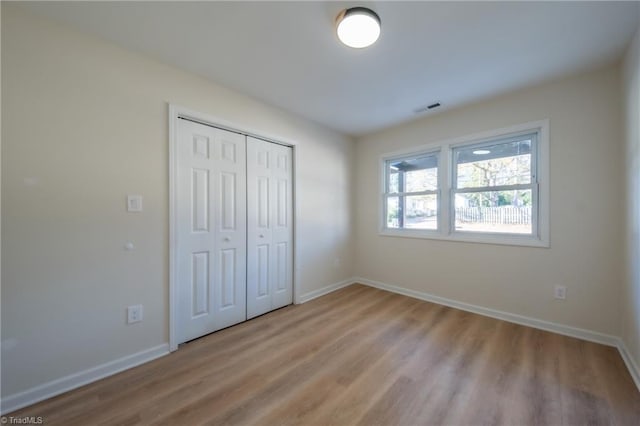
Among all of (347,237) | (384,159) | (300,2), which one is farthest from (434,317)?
(300,2)

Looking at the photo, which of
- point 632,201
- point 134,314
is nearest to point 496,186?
point 632,201

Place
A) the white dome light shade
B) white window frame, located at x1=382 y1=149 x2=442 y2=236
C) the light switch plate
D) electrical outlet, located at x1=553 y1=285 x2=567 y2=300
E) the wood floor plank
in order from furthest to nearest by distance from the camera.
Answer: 1. white window frame, located at x1=382 y1=149 x2=442 y2=236
2. electrical outlet, located at x1=553 y1=285 x2=567 y2=300
3. the light switch plate
4. the white dome light shade
5. the wood floor plank

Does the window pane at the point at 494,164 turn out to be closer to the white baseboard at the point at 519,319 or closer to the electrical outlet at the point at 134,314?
the white baseboard at the point at 519,319

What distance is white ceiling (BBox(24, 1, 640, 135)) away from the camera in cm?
156

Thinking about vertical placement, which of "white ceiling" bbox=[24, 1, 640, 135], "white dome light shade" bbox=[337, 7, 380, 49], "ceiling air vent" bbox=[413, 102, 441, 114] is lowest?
"white dome light shade" bbox=[337, 7, 380, 49]

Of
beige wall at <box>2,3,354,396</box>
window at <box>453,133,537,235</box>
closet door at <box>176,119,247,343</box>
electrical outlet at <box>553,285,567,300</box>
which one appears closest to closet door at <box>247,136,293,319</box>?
closet door at <box>176,119,247,343</box>

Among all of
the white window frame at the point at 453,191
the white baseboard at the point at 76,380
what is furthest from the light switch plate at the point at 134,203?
the white window frame at the point at 453,191

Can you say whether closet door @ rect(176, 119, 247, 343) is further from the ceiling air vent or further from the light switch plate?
the ceiling air vent

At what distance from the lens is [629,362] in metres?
1.82

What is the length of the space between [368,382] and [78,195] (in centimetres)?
243

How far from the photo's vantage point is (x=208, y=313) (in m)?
2.39

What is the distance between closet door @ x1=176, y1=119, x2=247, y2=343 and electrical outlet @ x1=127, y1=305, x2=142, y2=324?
302mm

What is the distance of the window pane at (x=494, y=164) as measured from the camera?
8.71ft

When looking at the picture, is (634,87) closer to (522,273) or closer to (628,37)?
(628,37)
